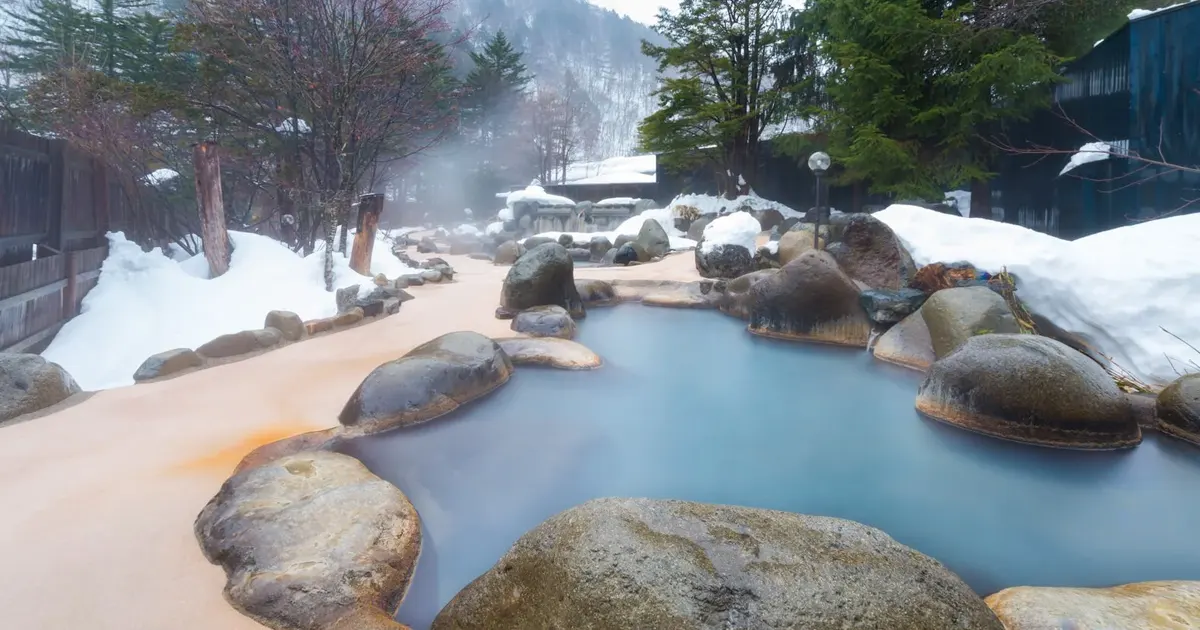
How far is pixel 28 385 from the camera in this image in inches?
167

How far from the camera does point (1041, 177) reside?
12.2m

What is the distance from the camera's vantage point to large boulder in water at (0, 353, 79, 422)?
411 cm

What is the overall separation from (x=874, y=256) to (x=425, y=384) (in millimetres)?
5838

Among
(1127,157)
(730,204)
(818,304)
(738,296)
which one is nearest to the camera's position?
(1127,157)

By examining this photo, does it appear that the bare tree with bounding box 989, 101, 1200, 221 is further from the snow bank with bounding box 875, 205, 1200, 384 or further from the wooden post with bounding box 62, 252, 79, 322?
the wooden post with bounding box 62, 252, 79, 322

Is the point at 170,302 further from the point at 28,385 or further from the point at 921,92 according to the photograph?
the point at 921,92

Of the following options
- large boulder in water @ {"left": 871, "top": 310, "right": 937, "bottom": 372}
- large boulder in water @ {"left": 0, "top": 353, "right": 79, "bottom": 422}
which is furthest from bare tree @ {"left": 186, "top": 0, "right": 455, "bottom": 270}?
large boulder in water @ {"left": 871, "top": 310, "right": 937, "bottom": 372}

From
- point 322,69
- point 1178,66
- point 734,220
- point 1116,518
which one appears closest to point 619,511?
point 1116,518

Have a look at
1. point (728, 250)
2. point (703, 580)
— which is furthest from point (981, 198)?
point (703, 580)

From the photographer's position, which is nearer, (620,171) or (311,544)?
(311,544)

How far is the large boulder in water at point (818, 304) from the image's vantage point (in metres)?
6.88

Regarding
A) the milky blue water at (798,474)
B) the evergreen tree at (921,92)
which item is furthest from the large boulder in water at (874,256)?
the evergreen tree at (921,92)

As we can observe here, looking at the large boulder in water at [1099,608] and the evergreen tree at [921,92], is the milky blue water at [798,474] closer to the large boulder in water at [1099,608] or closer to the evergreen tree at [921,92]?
the large boulder in water at [1099,608]

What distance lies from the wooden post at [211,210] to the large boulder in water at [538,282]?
3.29 meters
